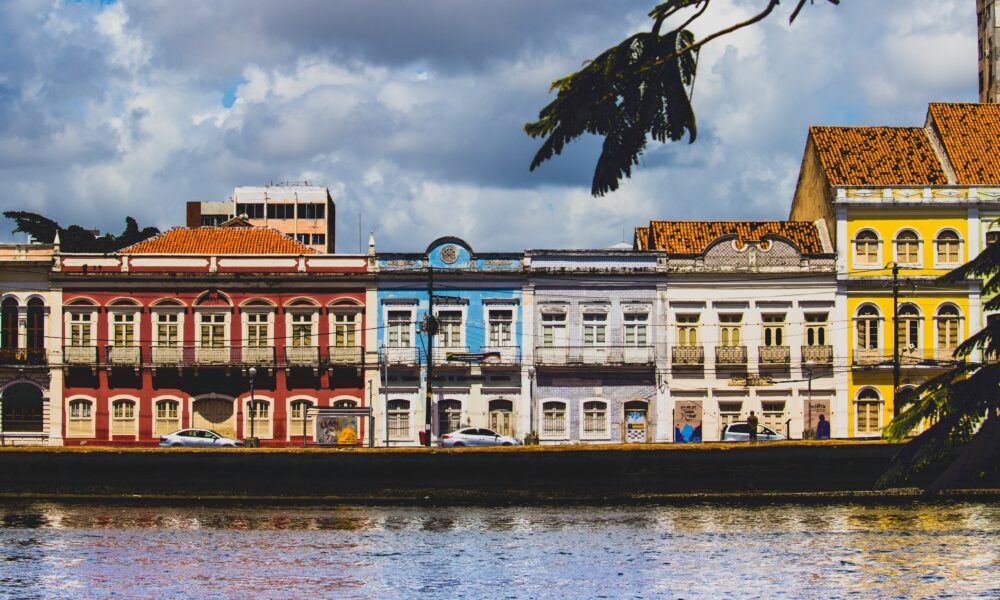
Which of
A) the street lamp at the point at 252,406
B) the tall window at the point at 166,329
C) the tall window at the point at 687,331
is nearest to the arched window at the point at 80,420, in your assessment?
the tall window at the point at 166,329

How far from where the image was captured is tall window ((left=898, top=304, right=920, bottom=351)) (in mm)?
43906

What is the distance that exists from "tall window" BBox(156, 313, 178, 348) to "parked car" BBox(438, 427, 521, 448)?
34.5ft

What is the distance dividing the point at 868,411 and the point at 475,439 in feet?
47.5

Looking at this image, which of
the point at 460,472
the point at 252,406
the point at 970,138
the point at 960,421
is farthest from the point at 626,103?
the point at 970,138

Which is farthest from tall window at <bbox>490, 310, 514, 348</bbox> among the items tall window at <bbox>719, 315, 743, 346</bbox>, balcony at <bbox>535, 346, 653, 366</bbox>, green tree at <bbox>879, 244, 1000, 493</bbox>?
green tree at <bbox>879, 244, 1000, 493</bbox>

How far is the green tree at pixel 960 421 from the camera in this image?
6.99m

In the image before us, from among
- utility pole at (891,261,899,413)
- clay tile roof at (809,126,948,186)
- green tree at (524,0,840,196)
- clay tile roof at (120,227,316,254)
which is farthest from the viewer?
clay tile roof at (120,227,316,254)

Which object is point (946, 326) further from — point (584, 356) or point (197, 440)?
point (197, 440)

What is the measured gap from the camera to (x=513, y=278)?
146 feet

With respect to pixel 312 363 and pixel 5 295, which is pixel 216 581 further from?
pixel 5 295

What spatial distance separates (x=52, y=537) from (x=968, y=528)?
19942 mm

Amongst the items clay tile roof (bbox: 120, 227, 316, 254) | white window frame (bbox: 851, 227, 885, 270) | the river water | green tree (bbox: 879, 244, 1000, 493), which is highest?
clay tile roof (bbox: 120, 227, 316, 254)

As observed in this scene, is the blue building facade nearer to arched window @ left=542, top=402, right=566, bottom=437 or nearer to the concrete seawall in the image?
arched window @ left=542, top=402, right=566, bottom=437

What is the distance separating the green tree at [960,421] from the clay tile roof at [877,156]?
37.5 m
